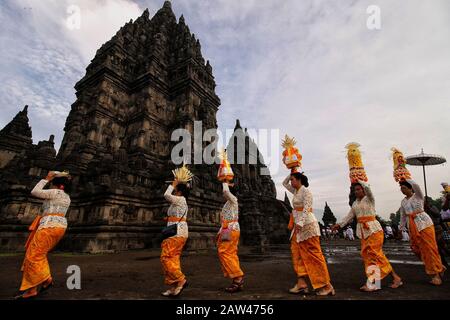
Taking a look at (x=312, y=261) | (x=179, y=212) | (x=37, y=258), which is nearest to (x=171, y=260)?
(x=179, y=212)

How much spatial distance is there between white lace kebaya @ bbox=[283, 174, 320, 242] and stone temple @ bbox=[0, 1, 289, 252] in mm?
8346

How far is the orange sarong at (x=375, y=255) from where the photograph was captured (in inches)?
144

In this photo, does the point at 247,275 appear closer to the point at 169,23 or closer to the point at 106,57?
the point at 106,57

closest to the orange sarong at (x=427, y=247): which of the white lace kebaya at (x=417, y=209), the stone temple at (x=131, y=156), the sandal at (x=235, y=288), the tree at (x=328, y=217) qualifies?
the white lace kebaya at (x=417, y=209)

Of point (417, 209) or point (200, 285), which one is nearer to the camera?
point (200, 285)

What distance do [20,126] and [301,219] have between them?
2273cm

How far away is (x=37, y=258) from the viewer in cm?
335

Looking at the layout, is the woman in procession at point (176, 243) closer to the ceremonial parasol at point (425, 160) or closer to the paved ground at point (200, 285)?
the paved ground at point (200, 285)

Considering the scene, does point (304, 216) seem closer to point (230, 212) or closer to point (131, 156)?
point (230, 212)

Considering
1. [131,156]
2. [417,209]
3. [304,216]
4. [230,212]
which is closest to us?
[304,216]

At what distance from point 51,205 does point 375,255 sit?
5508 millimetres

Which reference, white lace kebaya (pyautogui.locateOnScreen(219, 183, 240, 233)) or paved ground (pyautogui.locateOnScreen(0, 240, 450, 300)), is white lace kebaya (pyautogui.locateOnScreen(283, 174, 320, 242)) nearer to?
paved ground (pyautogui.locateOnScreen(0, 240, 450, 300))

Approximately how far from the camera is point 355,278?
459cm
